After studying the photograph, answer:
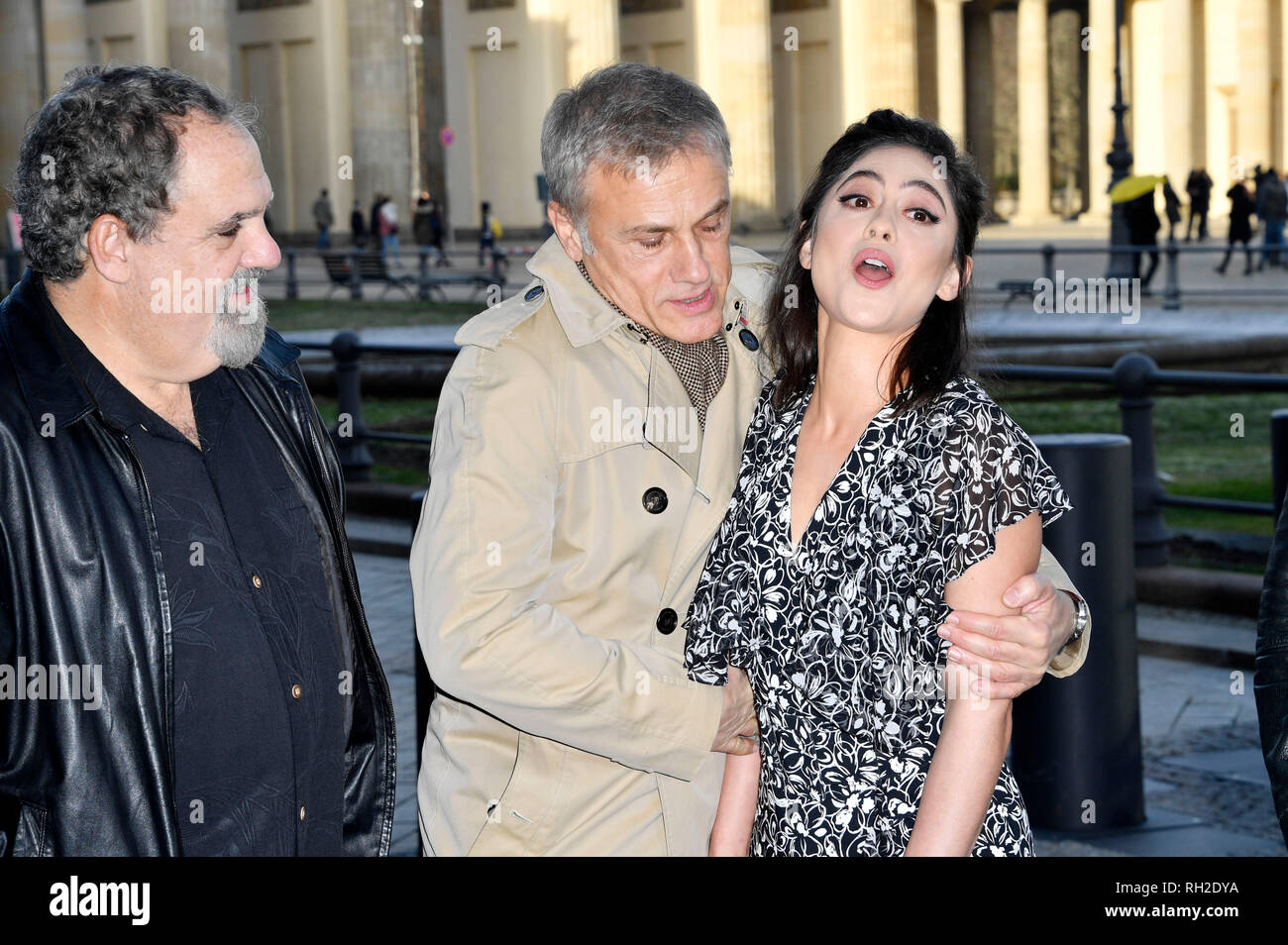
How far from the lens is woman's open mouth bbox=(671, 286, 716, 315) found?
2.61m

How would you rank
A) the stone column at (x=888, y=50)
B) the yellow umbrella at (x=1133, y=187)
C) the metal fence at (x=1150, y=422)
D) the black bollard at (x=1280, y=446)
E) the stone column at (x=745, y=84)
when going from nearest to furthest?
1. the black bollard at (x=1280, y=446)
2. the metal fence at (x=1150, y=422)
3. the yellow umbrella at (x=1133, y=187)
4. the stone column at (x=745, y=84)
5. the stone column at (x=888, y=50)

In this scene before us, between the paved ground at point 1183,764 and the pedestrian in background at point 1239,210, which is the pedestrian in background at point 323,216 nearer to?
the pedestrian in background at point 1239,210

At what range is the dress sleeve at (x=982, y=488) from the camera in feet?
7.43

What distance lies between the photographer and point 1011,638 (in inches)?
90.7

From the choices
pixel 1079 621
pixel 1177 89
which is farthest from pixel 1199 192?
pixel 1079 621

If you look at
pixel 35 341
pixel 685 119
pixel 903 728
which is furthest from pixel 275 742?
pixel 685 119

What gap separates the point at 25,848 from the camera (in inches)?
90.9

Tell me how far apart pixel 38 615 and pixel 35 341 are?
0.43m

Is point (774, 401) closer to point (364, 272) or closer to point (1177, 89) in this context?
point (364, 272)

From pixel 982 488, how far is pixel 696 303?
0.59m

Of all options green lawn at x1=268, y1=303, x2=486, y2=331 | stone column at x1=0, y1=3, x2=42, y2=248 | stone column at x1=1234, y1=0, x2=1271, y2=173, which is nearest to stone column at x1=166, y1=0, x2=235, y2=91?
stone column at x1=0, y1=3, x2=42, y2=248

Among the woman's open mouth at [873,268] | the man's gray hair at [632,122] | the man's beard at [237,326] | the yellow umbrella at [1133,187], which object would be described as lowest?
the man's beard at [237,326]

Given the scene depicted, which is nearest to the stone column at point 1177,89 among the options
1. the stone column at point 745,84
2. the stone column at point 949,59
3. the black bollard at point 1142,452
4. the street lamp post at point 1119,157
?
the stone column at point 949,59

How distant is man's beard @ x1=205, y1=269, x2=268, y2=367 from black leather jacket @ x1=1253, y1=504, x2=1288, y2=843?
59.6 inches
